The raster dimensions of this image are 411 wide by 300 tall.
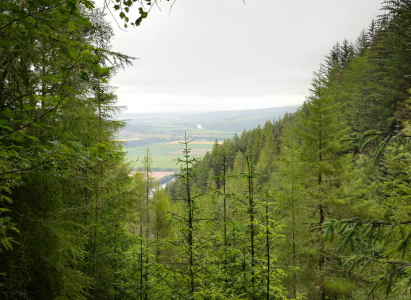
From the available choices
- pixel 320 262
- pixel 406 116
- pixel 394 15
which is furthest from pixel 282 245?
pixel 394 15

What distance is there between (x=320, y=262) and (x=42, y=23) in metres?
11.0

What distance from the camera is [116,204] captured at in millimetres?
6980

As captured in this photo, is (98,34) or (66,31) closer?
(66,31)

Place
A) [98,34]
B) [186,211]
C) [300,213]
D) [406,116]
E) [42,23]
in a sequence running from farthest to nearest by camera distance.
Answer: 1. [406,116]
2. [300,213]
3. [98,34]
4. [186,211]
5. [42,23]

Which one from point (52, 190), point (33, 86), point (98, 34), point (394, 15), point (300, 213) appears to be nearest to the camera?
point (33, 86)

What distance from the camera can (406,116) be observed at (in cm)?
1358

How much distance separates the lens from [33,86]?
10.3ft

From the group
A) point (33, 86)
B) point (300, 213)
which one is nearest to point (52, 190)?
point (33, 86)

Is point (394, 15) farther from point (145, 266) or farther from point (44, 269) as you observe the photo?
point (44, 269)

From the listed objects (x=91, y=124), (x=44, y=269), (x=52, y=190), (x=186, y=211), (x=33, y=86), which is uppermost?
(x=33, y=86)

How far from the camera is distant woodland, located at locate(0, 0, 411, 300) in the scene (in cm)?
235

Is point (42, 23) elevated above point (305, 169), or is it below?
above

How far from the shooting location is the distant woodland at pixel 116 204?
2.35 metres

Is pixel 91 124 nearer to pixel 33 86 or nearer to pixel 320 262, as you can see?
pixel 33 86
